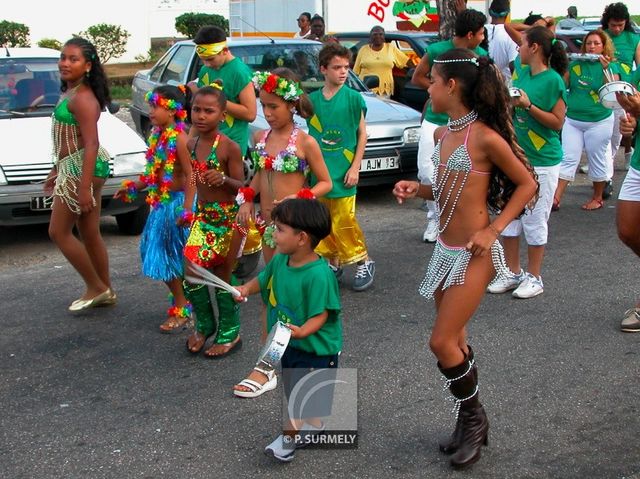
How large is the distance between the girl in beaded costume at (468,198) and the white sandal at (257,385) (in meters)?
1.24

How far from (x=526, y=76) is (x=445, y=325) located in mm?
→ 3298

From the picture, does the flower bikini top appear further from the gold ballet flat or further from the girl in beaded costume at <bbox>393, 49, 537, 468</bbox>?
the gold ballet flat

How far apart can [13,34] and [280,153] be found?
873 inches

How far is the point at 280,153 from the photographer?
5316 mm

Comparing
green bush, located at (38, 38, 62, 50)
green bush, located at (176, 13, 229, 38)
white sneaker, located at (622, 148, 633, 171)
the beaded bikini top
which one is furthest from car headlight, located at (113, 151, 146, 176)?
green bush, located at (176, 13, 229, 38)

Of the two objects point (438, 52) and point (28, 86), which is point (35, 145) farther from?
point (438, 52)

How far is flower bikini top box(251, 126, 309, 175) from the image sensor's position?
17.4ft

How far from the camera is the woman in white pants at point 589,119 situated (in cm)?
907

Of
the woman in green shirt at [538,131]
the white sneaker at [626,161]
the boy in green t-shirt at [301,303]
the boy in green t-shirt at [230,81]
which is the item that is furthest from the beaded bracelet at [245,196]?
the white sneaker at [626,161]

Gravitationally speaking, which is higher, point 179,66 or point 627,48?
point 627,48

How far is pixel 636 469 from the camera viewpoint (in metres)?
4.14

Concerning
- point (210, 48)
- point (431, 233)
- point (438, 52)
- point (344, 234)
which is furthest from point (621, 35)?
point (210, 48)

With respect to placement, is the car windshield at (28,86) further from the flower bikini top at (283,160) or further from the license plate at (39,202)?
the flower bikini top at (283,160)

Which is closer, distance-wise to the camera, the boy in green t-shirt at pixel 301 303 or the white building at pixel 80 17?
the boy in green t-shirt at pixel 301 303
